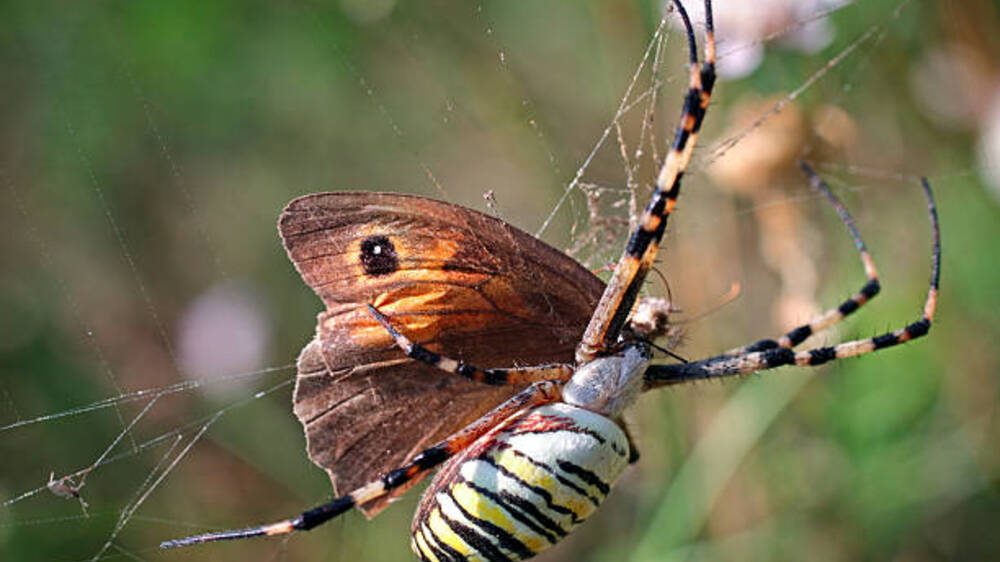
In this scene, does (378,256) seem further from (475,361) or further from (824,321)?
(824,321)

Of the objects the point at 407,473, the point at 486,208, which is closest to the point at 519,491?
the point at 407,473

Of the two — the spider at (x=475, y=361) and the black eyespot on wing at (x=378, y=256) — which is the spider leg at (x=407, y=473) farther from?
the black eyespot on wing at (x=378, y=256)

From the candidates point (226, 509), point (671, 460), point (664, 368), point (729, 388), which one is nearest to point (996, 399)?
point (729, 388)

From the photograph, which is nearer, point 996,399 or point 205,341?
point 996,399

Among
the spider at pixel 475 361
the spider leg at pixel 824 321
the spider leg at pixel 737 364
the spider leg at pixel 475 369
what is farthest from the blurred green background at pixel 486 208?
the spider leg at pixel 475 369

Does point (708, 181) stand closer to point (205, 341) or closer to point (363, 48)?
point (363, 48)

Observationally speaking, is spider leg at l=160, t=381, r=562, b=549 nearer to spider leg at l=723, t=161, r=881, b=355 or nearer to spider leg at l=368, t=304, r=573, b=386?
spider leg at l=368, t=304, r=573, b=386

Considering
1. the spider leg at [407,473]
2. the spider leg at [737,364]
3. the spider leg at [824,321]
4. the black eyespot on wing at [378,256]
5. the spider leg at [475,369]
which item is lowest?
the spider leg at [407,473]
